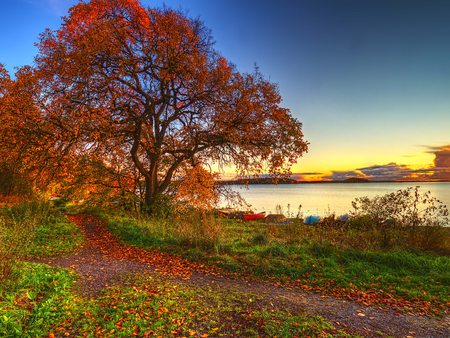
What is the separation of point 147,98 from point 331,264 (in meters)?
10.1

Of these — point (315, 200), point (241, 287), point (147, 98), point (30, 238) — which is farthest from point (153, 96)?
point (315, 200)

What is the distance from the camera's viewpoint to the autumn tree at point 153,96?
8695 mm

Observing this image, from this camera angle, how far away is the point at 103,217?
44.2 ft

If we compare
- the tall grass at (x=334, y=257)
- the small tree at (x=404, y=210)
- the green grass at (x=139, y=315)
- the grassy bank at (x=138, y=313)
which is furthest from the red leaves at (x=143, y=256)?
the small tree at (x=404, y=210)

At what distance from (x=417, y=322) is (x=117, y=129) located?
35.8 ft

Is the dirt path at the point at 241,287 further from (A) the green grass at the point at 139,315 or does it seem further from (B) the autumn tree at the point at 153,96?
(B) the autumn tree at the point at 153,96

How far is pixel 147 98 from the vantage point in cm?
1159

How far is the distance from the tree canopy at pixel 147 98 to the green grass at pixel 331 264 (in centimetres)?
461

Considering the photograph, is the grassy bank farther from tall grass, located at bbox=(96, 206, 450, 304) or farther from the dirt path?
tall grass, located at bbox=(96, 206, 450, 304)

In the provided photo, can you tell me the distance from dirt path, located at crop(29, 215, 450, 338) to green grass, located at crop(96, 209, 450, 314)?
433mm

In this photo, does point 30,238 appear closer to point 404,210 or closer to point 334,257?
point 334,257

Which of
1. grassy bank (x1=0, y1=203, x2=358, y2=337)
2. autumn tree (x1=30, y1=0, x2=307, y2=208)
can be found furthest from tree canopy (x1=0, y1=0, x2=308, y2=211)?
grassy bank (x1=0, y1=203, x2=358, y2=337)

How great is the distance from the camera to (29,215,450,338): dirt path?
3677mm

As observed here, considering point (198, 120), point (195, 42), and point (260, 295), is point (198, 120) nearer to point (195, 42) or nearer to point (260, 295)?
point (195, 42)
